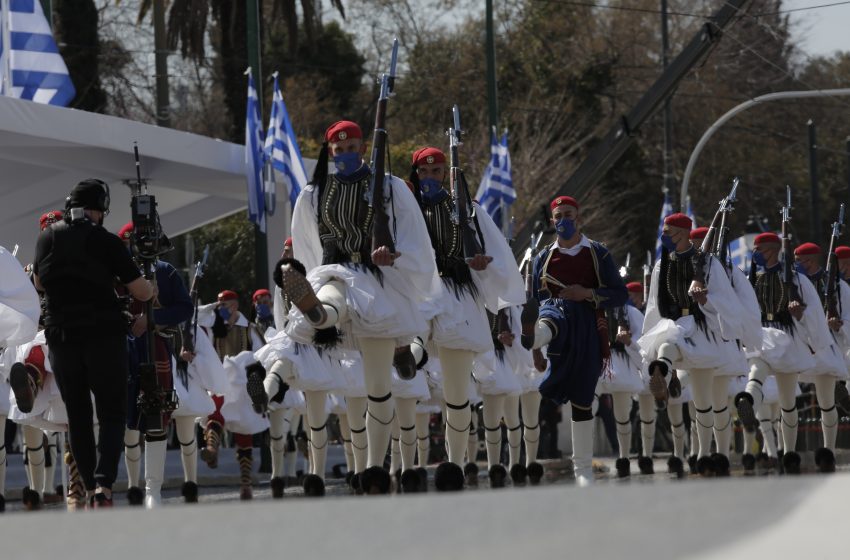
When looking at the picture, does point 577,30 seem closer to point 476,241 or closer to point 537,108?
point 537,108

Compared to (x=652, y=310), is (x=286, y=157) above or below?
above

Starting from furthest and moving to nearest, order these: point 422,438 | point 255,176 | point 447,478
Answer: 1. point 255,176
2. point 422,438
3. point 447,478

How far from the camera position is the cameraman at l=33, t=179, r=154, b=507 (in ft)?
35.6

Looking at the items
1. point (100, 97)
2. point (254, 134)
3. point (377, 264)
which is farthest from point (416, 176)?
point (100, 97)

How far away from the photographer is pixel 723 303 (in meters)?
15.9

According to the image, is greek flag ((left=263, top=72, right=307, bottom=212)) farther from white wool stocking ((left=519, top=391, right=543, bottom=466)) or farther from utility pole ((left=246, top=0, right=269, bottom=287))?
white wool stocking ((left=519, top=391, right=543, bottom=466))

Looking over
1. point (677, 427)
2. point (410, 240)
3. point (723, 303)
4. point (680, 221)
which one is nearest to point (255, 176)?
point (677, 427)

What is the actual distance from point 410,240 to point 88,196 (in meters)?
2.17

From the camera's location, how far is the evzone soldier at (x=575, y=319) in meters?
12.9

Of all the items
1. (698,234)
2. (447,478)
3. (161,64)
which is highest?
(161,64)

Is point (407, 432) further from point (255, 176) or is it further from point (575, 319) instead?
point (255, 176)

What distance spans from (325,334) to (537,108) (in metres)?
34.9

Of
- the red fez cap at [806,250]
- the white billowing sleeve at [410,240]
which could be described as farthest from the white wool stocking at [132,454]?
the red fez cap at [806,250]

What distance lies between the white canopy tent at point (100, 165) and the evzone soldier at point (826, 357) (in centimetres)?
767
